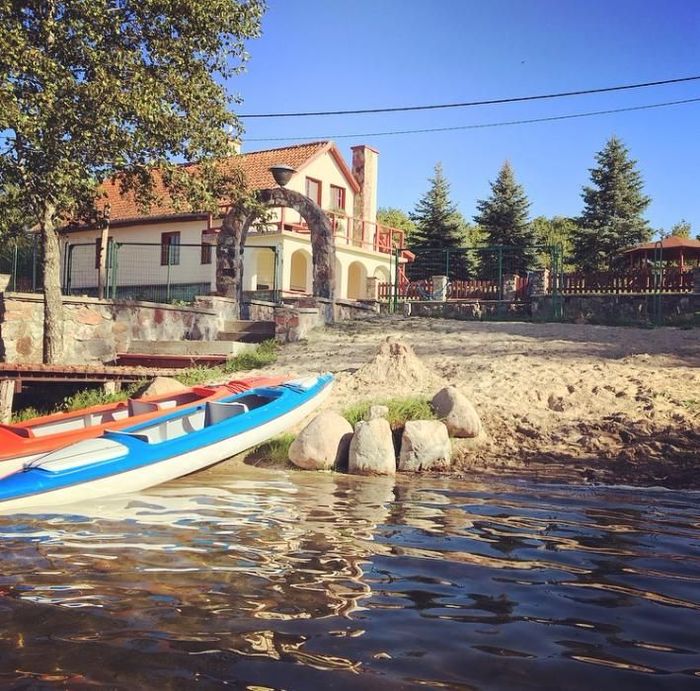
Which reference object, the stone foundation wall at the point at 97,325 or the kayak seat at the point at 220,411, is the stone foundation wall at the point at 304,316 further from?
the kayak seat at the point at 220,411

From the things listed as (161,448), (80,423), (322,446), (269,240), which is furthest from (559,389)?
(269,240)

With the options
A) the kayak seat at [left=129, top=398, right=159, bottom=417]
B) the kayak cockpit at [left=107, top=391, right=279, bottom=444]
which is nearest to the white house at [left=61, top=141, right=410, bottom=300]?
the kayak seat at [left=129, top=398, right=159, bottom=417]

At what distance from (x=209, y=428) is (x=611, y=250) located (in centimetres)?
2794

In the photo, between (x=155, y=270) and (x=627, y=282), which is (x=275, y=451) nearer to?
(x=627, y=282)

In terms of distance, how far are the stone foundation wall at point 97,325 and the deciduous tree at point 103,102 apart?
45 centimetres

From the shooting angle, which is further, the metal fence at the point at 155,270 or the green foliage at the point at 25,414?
the metal fence at the point at 155,270

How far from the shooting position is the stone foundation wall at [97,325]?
11.8 metres

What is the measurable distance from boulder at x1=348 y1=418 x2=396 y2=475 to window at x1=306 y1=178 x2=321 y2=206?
23567mm

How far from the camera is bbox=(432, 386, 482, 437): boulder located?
833 cm

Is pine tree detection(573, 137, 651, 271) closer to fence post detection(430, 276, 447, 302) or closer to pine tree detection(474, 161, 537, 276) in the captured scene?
pine tree detection(474, 161, 537, 276)

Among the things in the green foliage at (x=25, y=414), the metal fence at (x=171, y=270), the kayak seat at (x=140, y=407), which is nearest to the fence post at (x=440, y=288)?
the metal fence at (x=171, y=270)

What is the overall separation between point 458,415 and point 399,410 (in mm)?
742

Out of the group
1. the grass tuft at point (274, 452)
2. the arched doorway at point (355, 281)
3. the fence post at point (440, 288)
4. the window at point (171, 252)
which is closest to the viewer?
the grass tuft at point (274, 452)

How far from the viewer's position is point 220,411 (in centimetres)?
795
